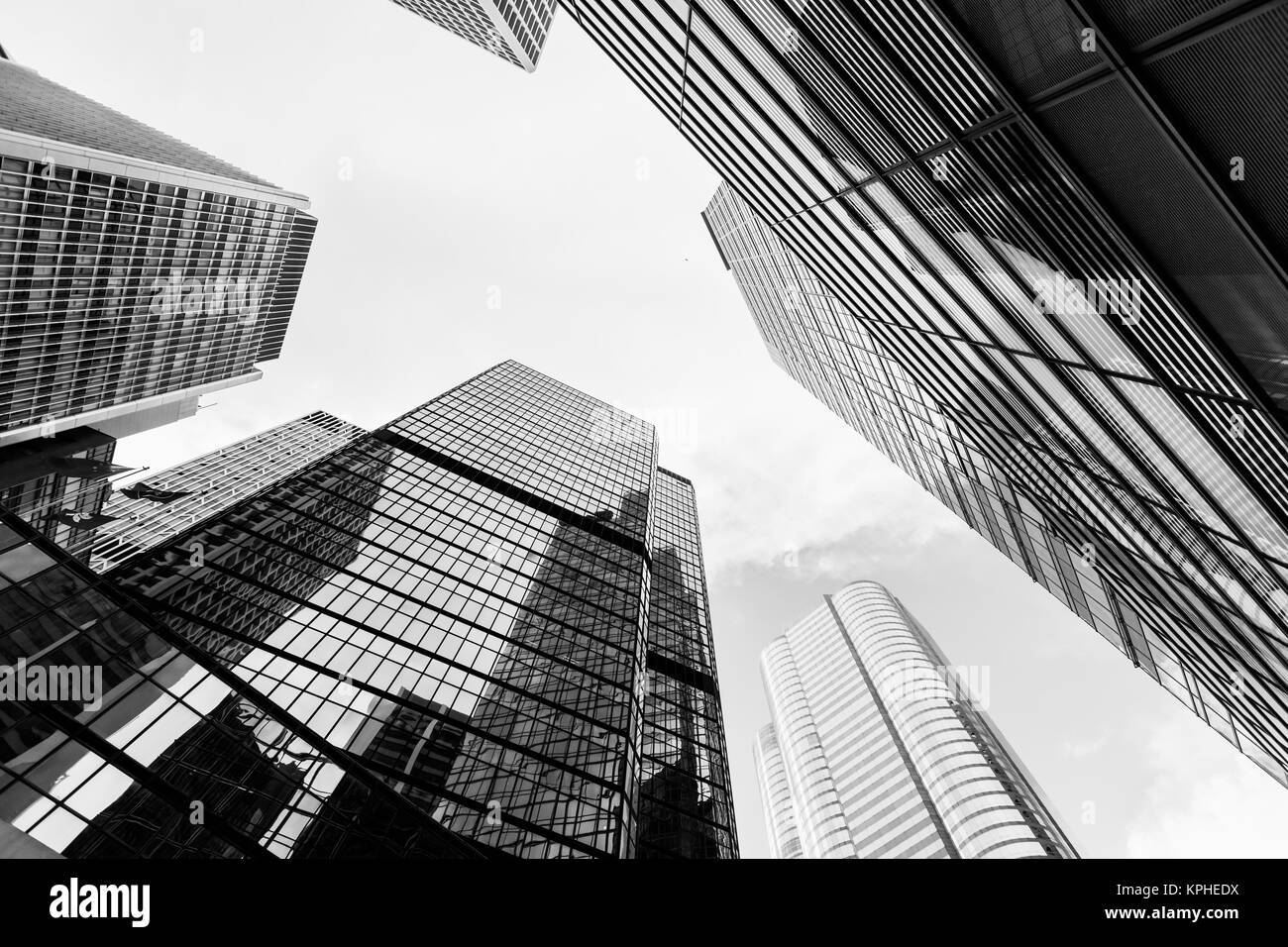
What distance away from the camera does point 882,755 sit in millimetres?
96750

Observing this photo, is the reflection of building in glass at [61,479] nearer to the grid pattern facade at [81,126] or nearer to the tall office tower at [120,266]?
the tall office tower at [120,266]

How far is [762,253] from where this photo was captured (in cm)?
4088

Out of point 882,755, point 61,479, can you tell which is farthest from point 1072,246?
point 61,479

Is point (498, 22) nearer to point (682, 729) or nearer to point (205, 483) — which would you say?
point (205, 483)

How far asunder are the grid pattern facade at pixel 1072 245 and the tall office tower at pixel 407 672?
703 inches

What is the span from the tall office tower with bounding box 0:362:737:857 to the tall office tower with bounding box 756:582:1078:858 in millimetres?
50705

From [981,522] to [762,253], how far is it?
23699 mm

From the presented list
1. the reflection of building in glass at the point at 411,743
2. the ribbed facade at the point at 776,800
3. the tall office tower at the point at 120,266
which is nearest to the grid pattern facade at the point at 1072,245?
the reflection of building in glass at the point at 411,743

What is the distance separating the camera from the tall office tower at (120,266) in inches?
3246

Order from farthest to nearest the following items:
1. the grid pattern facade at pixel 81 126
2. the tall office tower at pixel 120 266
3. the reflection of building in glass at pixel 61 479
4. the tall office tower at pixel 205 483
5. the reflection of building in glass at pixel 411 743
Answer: the grid pattern facade at pixel 81 126
the tall office tower at pixel 120 266
the reflection of building in glass at pixel 61 479
the tall office tower at pixel 205 483
the reflection of building in glass at pixel 411 743

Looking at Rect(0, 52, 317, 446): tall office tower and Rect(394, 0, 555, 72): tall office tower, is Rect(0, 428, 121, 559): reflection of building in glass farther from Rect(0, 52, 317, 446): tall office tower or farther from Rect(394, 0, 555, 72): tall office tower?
Rect(394, 0, 555, 72): tall office tower

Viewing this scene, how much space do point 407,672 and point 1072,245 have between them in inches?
1219
